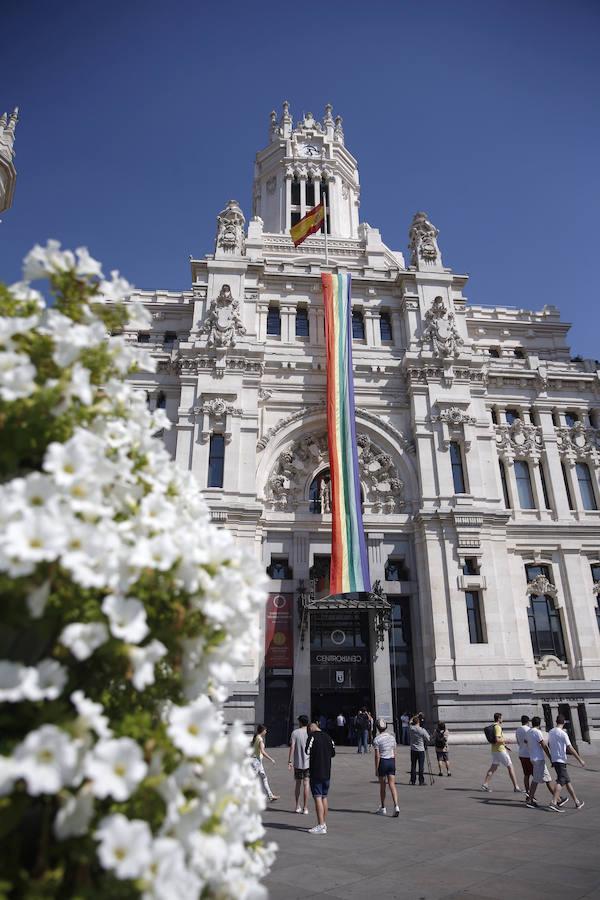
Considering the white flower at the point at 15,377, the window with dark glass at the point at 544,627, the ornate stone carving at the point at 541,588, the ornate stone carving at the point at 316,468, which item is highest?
the ornate stone carving at the point at 316,468

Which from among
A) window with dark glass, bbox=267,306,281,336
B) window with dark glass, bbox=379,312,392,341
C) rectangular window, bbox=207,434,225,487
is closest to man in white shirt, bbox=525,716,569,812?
rectangular window, bbox=207,434,225,487

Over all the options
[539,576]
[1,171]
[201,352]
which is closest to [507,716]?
[539,576]

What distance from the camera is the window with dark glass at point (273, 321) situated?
32.6 metres

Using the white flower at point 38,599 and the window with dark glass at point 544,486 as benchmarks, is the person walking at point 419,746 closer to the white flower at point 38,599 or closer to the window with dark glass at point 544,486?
the white flower at point 38,599

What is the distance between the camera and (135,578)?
2414 mm

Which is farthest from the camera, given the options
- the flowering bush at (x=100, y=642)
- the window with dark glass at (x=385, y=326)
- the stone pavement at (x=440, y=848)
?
the window with dark glass at (x=385, y=326)

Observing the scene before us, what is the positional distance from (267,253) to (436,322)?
1275cm

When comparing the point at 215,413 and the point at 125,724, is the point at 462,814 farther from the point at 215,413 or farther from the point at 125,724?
the point at 215,413

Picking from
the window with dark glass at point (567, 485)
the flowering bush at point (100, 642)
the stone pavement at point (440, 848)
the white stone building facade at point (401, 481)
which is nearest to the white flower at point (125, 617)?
the flowering bush at point (100, 642)

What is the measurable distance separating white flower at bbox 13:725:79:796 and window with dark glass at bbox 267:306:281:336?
31.4m

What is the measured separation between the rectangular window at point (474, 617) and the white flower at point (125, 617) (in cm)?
2576

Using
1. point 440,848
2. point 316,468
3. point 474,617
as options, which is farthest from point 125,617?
point 316,468

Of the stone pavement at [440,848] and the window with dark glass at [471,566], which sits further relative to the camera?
the window with dark glass at [471,566]

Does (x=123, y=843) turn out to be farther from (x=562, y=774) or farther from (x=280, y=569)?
(x=280, y=569)
